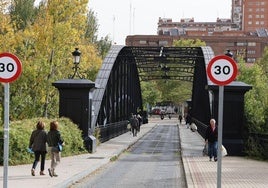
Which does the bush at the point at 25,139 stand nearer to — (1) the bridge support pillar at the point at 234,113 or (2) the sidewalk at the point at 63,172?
(2) the sidewalk at the point at 63,172

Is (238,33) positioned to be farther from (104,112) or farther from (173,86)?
(104,112)

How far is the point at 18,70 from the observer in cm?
966

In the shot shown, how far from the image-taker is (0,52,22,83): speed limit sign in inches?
380

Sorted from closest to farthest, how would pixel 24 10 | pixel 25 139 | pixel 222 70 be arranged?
pixel 222 70 < pixel 25 139 < pixel 24 10

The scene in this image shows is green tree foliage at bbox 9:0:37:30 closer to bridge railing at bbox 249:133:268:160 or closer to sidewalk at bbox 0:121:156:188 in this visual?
sidewalk at bbox 0:121:156:188

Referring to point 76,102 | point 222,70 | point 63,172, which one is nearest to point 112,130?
point 76,102

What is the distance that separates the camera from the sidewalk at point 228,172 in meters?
13.2

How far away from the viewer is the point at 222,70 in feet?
31.6

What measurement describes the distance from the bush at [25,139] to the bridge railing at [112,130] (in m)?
6.84

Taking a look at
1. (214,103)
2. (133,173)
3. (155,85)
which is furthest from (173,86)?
(133,173)

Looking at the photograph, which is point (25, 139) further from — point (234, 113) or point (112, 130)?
point (112, 130)

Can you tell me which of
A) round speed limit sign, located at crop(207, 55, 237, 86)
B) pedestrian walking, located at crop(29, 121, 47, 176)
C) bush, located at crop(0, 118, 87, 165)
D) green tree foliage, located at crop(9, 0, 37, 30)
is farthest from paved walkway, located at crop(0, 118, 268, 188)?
green tree foliage, located at crop(9, 0, 37, 30)

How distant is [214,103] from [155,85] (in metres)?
78.7

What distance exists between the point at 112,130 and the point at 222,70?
2534 cm
